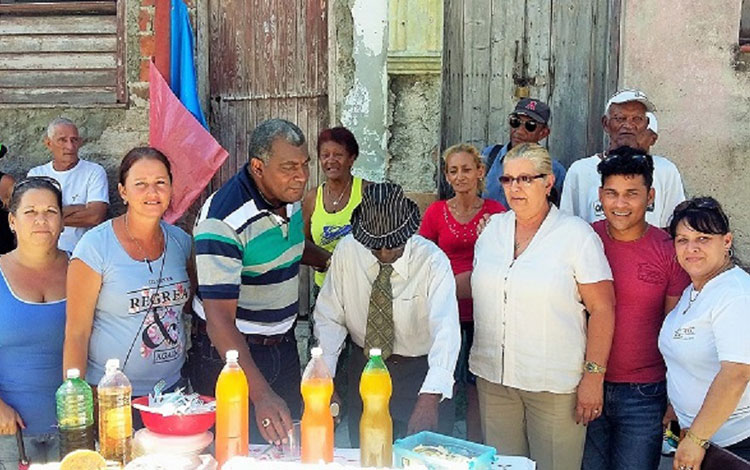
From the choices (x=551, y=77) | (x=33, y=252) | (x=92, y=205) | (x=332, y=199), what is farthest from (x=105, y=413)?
(x=551, y=77)

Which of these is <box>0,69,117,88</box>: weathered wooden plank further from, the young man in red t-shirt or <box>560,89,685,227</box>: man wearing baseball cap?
the young man in red t-shirt

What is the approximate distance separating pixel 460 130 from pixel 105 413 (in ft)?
11.6

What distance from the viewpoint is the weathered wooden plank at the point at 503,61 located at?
211 inches

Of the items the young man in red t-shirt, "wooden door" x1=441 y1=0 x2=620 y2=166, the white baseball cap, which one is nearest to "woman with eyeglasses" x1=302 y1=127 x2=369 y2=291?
"wooden door" x1=441 y1=0 x2=620 y2=166

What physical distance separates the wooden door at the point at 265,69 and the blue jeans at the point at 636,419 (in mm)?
2764

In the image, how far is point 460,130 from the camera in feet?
17.9

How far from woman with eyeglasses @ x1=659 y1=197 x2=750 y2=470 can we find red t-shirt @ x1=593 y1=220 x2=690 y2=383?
0.15m

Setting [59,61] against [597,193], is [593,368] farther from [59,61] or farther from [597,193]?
[59,61]

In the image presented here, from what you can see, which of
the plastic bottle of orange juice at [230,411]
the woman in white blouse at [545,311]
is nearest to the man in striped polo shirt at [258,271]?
the plastic bottle of orange juice at [230,411]

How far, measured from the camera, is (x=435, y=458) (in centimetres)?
241

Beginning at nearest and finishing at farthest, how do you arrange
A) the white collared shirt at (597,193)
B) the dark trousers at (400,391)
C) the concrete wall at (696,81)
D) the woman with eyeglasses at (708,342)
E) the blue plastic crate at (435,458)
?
the blue plastic crate at (435,458), the woman with eyeglasses at (708,342), the dark trousers at (400,391), the white collared shirt at (597,193), the concrete wall at (696,81)

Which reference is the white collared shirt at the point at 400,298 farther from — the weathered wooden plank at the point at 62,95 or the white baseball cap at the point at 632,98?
the weathered wooden plank at the point at 62,95

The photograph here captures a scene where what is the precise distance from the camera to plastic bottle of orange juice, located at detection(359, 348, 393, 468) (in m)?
2.55

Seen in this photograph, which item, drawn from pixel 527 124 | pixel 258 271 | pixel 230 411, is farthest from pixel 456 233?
pixel 230 411
